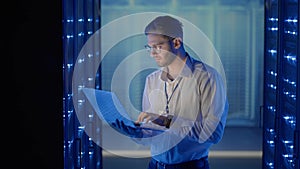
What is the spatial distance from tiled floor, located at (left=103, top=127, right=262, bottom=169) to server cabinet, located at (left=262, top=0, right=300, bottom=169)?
5.35 ft

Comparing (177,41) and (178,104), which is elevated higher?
(177,41)

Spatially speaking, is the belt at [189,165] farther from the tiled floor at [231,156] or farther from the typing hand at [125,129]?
the tiled floor at [231,156]

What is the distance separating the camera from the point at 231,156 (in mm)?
4598

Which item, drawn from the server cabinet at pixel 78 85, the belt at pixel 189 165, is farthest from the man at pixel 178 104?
the server cabinet at pixel 78 85

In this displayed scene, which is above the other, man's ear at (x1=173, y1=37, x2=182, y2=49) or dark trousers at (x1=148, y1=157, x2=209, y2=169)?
man's ear at (x1=173, y1=37, x2=182, y2=49)

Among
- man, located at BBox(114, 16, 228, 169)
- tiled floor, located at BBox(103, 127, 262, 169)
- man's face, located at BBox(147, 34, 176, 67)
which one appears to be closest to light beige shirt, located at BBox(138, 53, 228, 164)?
man, located at BBox(114, 16, 228, 169)

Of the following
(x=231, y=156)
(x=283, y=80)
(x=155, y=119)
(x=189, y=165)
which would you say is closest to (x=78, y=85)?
(x=155, y=119)

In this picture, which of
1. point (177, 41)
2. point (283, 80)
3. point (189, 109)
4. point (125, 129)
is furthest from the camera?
point (283, 80)

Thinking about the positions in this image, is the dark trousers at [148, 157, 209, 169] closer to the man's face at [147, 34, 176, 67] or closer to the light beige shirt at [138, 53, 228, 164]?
the light beige shirt at [138, 53, 228, 164]

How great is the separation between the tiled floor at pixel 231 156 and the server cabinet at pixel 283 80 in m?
1.63

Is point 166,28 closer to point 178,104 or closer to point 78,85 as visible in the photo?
point 178,104

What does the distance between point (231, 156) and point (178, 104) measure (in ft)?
7.86

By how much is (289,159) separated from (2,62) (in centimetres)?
129

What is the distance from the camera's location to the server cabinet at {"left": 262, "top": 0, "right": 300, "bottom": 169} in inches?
88.4
